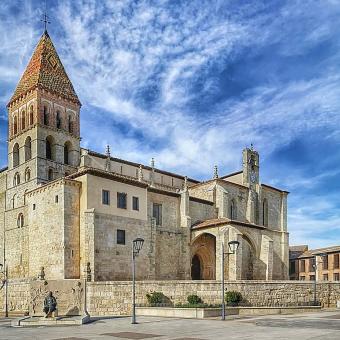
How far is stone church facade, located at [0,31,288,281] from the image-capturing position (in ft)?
121

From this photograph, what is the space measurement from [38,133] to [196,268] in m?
21.4

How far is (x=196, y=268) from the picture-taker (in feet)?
154

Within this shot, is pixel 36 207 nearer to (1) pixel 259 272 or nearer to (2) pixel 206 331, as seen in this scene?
(1) pixel 259 272

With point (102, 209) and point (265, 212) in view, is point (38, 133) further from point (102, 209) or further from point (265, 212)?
point (265, 212)

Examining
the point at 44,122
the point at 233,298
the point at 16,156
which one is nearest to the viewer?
the point at 233,298

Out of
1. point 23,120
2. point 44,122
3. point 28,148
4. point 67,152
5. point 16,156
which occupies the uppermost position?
point 23,120

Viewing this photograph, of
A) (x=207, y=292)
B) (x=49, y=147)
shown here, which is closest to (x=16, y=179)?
(x=49, y=147)

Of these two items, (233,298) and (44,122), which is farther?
(44,122)

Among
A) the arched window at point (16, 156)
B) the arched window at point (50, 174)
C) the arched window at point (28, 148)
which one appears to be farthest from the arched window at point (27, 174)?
the arched window at point (16, 156)

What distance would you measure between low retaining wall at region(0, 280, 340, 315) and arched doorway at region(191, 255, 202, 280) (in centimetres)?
1434

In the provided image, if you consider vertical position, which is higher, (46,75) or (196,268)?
(46,75)

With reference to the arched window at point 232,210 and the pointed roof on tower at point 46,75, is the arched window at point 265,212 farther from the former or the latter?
the pointed roof on tower at point 46,75

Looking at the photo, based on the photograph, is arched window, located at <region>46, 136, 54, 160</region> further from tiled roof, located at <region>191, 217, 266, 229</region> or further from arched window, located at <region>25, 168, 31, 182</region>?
tiled roof, located at <region>191, 217, 266, 229</region>

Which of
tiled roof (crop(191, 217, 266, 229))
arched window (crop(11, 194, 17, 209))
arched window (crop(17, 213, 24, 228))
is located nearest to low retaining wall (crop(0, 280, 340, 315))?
tiled roof (crop(191, 217, 266, 229))
